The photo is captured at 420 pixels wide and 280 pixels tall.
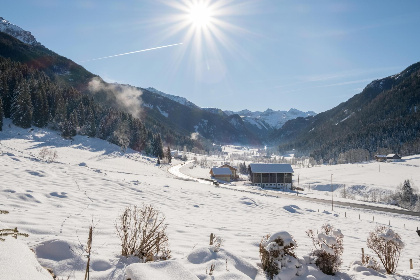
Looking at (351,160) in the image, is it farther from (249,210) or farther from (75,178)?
(75,178)

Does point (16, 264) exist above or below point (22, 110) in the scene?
below

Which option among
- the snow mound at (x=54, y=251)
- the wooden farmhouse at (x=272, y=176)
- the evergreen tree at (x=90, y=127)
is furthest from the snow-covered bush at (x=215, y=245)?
the evergreen tree at (x=90, y=127)

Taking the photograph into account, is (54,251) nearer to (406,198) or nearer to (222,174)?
(406,198)

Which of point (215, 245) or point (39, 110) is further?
point (39, 110)

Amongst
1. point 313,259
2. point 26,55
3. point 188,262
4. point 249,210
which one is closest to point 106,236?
point 188,262

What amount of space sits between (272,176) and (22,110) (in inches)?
2689

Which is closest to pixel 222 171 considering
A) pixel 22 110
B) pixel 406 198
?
pixel 406 198

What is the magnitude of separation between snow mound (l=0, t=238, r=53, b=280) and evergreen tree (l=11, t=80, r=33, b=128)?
7115 cm

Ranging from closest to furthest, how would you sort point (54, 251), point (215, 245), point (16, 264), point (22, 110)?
point (16, 264)
point (54, 251)
point (215, 245)
point (22, 110)

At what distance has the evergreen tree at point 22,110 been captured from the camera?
196 ft

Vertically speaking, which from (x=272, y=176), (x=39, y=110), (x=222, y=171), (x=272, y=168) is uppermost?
(x=39, y=110)

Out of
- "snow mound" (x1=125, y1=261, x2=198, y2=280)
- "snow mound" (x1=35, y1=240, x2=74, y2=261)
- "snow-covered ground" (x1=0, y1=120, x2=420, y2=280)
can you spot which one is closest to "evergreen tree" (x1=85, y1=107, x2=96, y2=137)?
"snow-covered ground" (x1=0, y1=120, x2=420, y2=280)

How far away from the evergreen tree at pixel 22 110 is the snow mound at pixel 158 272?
71867 millimetres

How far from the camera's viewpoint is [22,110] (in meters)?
59.8
